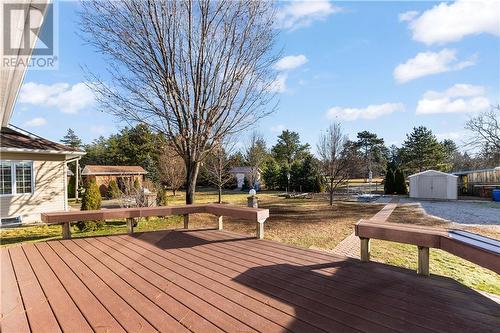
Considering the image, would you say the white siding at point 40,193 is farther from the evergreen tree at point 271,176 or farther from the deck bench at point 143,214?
the evergreen tree at point 271,176

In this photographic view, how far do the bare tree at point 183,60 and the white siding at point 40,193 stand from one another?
24.9 feet

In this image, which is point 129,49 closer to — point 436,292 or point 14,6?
point 14,6

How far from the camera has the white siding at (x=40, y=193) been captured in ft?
38.2

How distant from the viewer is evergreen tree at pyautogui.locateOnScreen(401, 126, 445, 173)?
1383 inches

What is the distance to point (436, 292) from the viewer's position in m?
2.98

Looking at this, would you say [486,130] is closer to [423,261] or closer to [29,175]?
[423,261]

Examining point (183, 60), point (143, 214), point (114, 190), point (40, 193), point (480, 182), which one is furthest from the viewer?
point (480, 182)

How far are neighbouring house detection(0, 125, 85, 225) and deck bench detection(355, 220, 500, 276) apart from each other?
13.1 metres

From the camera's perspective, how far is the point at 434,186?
2291cm

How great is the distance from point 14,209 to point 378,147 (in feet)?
172

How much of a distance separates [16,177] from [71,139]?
51.3m

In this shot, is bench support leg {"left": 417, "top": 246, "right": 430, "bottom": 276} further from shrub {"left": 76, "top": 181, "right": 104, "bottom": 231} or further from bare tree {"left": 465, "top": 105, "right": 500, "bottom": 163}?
bare tree {"left": 465, "top": 105, "right": 500, "bottom": 163}

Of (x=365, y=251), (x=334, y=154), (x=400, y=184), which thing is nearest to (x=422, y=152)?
(x=400, y=184)

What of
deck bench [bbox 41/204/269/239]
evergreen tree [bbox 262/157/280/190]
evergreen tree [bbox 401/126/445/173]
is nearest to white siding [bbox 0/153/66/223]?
deck bench [bbox 41/204/269/239]
